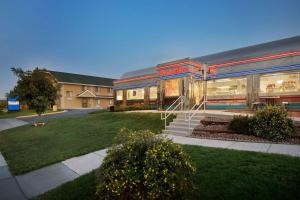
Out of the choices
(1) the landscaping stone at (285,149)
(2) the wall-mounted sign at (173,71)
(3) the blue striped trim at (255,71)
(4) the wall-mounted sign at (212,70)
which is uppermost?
(4) the wall-mounted sign at (212,70)

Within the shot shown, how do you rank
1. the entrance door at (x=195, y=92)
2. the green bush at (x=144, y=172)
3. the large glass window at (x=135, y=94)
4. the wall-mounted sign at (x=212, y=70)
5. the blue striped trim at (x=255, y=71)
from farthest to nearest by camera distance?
1. the large glass window at (x=135, y=94)
2. the wall-mounted sign at (x=212, y=70)
3. the entrance door at (x=195, y=92)
4. the blue striped trim at (x=255, y=71)
5. the green bush at (x=144, y=172)

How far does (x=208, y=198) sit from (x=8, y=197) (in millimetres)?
4633

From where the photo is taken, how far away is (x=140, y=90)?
74.4ft

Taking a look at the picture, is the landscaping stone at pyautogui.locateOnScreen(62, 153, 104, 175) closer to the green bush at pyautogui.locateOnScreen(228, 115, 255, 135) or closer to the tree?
the green bush at pyautogui.locateOnScreen(228, 115, 255, 135)

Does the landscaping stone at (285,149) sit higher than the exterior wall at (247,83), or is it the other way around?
the exterior wall at (247,83)

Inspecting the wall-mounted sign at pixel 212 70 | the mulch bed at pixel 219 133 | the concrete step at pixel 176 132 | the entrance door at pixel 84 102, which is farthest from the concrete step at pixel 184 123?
the entrance door at pixel 84 102

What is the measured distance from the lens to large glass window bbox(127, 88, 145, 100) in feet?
73.7

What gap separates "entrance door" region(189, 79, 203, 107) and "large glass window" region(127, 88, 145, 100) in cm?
822

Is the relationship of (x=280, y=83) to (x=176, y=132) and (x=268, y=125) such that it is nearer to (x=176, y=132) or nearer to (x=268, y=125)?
(x=268, y=125)

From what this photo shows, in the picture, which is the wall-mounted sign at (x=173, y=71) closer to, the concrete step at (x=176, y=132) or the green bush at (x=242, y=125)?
the concrete step at (x=176, y=132)

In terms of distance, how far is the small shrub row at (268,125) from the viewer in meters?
7.47

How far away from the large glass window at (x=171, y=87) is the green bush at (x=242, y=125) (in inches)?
255

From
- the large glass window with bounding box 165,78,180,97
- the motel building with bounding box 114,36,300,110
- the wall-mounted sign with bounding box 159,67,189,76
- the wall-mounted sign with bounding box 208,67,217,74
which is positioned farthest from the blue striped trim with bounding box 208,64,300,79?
the large glass window with bounding box 165,78,180,97

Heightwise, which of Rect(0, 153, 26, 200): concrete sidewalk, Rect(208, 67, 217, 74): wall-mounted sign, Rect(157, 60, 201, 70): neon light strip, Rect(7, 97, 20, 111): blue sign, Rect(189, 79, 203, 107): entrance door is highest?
Rect(157, 60, 201, 70): neon light strip
